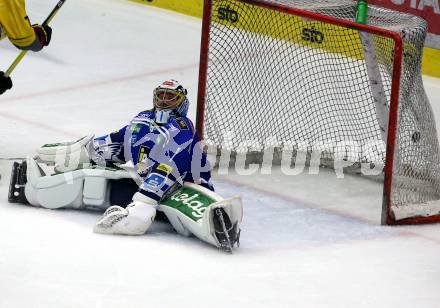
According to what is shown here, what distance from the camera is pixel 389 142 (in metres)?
5.01

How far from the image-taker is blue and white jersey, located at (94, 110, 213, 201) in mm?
4715

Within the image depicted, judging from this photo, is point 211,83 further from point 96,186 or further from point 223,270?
point 223,270

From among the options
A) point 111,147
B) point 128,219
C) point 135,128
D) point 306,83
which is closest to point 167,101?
point 135,128

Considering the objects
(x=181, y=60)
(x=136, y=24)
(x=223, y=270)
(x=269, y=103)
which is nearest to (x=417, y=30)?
(x=269, y=103)

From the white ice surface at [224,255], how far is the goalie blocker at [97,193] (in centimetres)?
4

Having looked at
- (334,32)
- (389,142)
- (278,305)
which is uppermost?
(334,32)

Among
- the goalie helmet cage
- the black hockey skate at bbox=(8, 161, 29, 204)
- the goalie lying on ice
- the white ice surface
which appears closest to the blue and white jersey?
the goalie lying on ice

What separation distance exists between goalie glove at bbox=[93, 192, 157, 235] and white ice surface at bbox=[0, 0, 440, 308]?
0.03 meters

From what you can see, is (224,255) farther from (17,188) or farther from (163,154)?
(17,188)

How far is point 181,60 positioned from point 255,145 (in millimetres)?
1947

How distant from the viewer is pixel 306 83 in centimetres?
587

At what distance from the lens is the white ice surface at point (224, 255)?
165 inches

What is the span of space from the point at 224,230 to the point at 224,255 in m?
0.10

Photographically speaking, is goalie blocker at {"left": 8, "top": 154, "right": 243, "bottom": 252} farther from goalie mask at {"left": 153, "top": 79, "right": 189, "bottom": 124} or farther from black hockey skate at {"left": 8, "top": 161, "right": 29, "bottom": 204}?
goalie mask at {"left": 153, "top": 79, "right": 189, "bottom": 124}
